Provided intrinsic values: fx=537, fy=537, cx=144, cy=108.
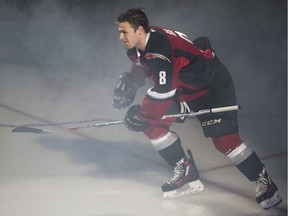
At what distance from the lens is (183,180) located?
286cm

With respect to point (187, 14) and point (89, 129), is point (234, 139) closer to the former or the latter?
point (89, 129)

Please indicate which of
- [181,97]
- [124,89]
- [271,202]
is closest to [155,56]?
[181,97]

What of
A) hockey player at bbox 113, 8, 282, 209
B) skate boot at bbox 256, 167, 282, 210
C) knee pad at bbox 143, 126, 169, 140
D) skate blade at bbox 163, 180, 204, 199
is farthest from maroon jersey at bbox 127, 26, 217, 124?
skate boot at bbox 256, 167, 282, 210

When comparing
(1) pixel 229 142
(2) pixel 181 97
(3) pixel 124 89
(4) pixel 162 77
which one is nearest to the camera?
(4) pixel 162 77

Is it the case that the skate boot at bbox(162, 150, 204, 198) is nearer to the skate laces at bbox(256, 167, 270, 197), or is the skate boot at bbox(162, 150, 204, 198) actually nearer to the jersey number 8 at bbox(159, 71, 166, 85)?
the skate laces at bbox(256, 167, 270, 197)

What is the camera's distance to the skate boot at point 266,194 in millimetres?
2605

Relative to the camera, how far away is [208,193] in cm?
287

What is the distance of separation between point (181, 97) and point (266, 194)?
651 mm

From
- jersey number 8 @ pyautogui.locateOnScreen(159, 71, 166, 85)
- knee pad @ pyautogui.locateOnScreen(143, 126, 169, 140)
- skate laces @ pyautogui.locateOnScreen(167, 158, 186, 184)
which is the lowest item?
skate laces @ pyautogui.locateOnScreen(167, 158, 186, 184)

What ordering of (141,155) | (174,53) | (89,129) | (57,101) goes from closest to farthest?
(174,53), (141,155), (89,129), (57,101)

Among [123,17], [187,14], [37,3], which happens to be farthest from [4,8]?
[123,17]

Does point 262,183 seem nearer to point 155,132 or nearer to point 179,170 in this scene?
point 179,170

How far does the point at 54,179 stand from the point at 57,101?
1.76m

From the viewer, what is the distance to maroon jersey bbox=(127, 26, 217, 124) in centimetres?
258
